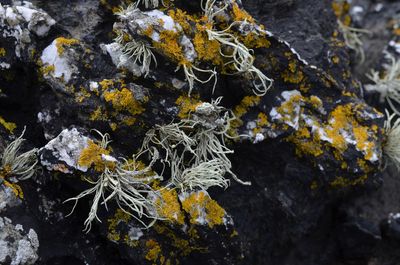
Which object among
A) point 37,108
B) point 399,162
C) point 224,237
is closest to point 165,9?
point 37,108

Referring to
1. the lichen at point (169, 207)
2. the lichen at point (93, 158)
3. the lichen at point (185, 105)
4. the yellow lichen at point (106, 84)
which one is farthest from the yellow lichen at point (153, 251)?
the yellow lichen at point (106, 84)

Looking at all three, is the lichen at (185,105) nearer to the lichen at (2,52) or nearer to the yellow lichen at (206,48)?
the yellow lichen at (206,48)

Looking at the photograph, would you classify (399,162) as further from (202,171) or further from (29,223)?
(29,223)

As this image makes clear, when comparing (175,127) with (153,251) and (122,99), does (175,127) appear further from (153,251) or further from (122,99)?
(153,251)

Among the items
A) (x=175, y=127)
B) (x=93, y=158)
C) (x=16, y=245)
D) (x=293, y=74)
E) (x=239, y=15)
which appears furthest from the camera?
(x=293, y=74)

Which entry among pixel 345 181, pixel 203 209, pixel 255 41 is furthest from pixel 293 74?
pixel 203 209

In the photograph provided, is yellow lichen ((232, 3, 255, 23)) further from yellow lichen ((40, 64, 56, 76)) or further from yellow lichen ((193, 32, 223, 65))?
yellow lichen ((40, 64, 56, 76))

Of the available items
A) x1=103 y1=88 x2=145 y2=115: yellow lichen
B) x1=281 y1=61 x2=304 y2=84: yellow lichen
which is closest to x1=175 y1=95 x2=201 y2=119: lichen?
x1=103 y1=88 x2=145 y2=115: yellow lichen

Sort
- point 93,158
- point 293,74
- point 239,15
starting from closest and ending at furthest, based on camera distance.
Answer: point 93,158, point 239,15, point 293,74
